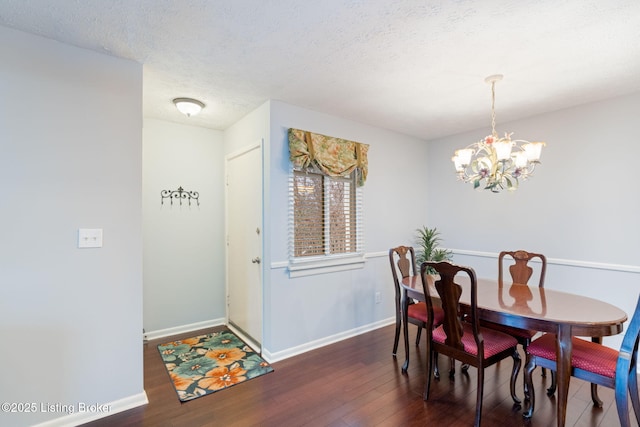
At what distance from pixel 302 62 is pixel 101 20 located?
1.27 metres

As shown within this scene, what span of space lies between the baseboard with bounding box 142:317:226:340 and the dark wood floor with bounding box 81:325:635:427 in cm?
55

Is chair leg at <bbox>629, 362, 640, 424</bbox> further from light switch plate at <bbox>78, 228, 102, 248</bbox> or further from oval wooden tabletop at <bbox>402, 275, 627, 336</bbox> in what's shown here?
light switch plate at <bbox>78, 228, 102, 248</bbox>

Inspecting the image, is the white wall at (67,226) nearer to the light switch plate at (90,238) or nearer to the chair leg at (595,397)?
the light switch plate at (90,238)

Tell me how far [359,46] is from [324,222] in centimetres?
180

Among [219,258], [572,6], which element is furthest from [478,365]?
[219,258]

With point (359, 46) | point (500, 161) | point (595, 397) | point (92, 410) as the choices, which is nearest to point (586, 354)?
point (595, 397)

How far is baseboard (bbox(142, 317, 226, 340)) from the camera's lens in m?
3.40

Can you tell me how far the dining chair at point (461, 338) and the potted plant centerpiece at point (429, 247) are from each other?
1.85 metres

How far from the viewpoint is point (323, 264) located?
3234mm

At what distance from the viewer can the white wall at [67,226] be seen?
6.02ft

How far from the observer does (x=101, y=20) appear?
5.75 feet

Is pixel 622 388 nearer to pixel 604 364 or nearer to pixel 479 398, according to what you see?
pixel 604 364

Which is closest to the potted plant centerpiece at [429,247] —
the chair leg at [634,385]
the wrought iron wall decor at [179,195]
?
the chair leg at [634,385]

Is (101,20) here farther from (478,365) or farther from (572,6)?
(478,365)
